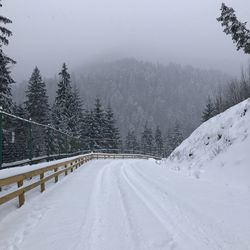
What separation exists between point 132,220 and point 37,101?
39320 millimetres

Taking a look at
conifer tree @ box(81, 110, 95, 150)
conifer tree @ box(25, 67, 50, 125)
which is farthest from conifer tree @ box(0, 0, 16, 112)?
conifer tree @ box(81, 110, 95, 150)

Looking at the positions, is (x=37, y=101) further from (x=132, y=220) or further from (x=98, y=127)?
(x=132, y=220)

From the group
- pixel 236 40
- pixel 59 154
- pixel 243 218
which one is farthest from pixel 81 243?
pixel 236 40

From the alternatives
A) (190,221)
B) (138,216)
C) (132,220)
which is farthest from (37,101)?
(190,221)

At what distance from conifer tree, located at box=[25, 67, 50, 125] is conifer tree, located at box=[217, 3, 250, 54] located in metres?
27.1

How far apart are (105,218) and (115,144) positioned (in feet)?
162

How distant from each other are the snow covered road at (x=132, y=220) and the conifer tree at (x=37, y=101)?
34.2 meters

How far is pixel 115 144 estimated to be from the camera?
56656 millimetres

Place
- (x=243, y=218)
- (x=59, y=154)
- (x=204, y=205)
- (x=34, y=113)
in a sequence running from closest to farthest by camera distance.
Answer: (x=243, y=218) → (x=204, y=205) → (x=59, y=154) → (x=34, y=113)

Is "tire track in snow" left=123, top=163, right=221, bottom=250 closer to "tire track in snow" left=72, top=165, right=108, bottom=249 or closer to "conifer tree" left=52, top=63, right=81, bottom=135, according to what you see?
"tire track in snow" left=72, top=165, right=108, bottom=249

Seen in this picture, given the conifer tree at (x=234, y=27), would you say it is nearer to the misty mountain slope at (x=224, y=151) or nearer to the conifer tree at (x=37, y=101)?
the misty mountain slope at (x=224, y=151)

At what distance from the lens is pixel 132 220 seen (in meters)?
7.08

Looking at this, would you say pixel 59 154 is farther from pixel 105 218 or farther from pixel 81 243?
pixel 81 243

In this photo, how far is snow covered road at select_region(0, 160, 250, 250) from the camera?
5594 millimetres
